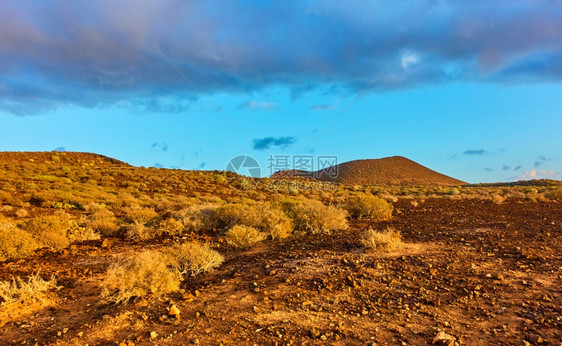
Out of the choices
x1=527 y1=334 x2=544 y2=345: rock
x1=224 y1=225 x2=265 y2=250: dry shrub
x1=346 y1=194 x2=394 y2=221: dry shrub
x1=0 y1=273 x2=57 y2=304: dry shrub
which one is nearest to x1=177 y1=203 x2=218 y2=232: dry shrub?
x1=224 y1=225 x2=265 y2=250: dry shrub

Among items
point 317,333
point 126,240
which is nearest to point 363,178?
point 126,240

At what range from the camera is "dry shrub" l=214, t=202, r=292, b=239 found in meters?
9.89

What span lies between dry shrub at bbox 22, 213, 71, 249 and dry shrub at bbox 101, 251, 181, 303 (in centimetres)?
466

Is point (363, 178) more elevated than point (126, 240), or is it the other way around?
point (363, 178)

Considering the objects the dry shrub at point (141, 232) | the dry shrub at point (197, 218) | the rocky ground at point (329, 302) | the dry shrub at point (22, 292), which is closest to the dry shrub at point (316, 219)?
the rocky ground at point (329, 302)

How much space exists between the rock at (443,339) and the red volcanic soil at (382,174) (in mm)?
61008

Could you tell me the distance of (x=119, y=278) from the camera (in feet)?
17.8

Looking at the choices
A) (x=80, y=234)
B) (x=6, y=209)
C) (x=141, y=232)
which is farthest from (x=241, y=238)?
(x=6, y=209)

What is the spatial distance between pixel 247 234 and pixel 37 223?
6.30 m

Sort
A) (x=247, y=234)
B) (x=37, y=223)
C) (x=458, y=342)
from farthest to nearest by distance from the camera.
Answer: (x=37, y=223)
(x=247, y=234)
(x=458, y=342)

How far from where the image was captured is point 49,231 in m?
9.43

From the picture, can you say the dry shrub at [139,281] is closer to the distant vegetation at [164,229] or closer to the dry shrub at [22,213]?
the distant vegetation at [164,229]

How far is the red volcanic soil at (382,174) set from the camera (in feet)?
230

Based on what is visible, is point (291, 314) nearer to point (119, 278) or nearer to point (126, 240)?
point (119, 278)
